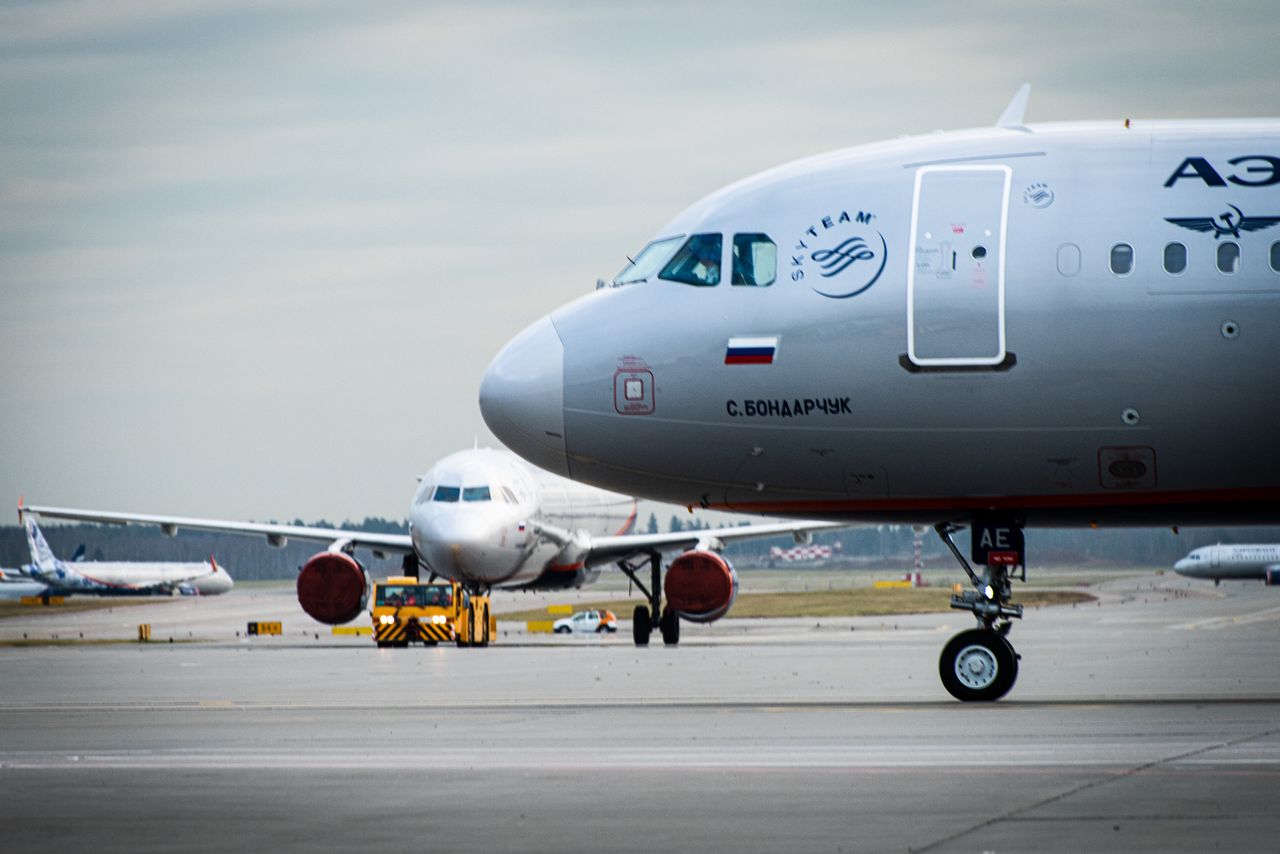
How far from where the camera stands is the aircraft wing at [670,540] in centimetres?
3847

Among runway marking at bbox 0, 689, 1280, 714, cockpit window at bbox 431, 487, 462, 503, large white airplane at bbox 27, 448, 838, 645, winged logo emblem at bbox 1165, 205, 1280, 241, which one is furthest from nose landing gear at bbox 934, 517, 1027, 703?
cockpit window at bbox 431, 487, 462, 503

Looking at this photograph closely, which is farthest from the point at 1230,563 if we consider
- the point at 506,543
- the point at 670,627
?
the point at 506,543

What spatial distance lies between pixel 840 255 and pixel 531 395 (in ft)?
9.49

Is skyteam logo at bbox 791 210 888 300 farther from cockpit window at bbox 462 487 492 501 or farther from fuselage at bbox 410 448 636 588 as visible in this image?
cockpit window at bbox 462 487 492 501

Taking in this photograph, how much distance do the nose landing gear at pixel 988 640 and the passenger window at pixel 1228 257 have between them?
2826mm

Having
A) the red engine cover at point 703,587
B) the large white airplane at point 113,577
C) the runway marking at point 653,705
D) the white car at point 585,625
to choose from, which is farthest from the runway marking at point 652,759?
the large white airplane at point 113,577

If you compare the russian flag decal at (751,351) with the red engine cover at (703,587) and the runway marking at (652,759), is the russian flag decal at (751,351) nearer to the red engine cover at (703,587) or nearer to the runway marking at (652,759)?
the runway marking at (652,759)

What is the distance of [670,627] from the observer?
36531mm

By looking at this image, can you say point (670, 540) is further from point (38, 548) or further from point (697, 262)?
point (38, 548)

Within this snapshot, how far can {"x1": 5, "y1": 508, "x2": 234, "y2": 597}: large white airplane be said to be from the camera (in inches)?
4254

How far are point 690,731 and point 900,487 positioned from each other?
3.45 m

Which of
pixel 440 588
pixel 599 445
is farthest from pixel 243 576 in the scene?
pixel 599 445

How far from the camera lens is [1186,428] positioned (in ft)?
46.6

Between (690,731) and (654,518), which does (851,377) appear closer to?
(690,731)
